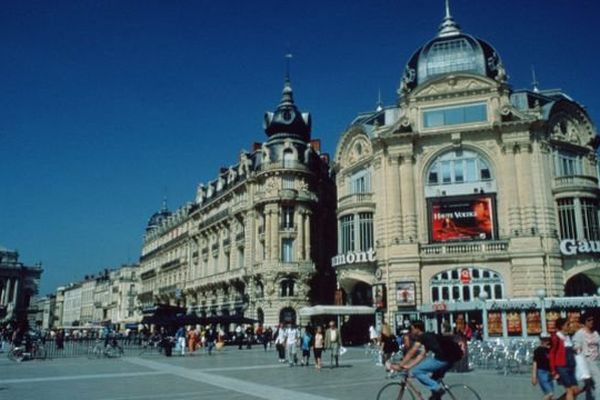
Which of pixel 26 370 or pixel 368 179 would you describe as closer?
pixel 26 370

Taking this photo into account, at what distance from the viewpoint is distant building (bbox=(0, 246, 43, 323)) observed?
118 metres

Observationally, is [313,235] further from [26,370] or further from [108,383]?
[108,383]

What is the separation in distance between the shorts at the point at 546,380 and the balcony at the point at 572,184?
31.5m

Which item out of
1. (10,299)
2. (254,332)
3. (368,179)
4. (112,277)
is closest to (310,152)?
(368,179)

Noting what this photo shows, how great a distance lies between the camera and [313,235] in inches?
2111

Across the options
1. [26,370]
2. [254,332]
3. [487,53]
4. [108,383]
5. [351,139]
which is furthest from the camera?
[254,332]

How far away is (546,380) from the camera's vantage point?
35.0ft

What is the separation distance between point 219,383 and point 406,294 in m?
23.9

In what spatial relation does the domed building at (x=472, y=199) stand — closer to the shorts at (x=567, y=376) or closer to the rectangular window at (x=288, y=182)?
the rectangular window at (x=288, y=182)

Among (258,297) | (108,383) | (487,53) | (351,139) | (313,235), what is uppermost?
(487,53)

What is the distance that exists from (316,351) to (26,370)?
11.6 meters

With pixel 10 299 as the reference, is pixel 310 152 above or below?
above

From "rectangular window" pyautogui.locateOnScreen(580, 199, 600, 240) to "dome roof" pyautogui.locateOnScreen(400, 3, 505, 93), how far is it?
10990 mm

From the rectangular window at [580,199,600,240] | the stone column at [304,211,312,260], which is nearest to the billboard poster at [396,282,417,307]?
the rectangular window at [580,199,600,240]
